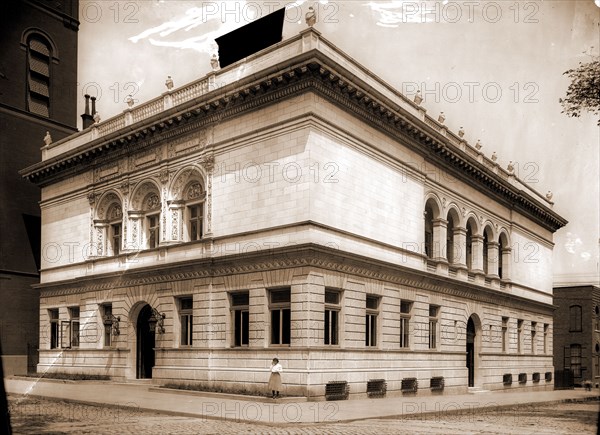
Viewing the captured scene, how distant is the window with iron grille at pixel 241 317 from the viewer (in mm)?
27094

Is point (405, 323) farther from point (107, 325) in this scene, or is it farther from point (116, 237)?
point (116, 237)

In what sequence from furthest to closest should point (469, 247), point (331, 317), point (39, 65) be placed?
point (469, 247)
point (331, 317)
point (39, 65)

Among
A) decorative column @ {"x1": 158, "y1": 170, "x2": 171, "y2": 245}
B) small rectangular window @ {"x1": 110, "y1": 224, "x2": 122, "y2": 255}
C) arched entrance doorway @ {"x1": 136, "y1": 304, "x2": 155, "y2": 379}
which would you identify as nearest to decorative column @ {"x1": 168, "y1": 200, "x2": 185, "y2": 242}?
decorative column @ {"x1": 158, "y1": 170, "x2": 171, "y2": 245}

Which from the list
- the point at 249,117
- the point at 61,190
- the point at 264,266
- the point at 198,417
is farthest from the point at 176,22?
the point at 61,190

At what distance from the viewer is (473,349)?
3900cm

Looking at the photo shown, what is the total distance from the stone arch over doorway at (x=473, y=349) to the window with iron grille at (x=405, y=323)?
8.62m

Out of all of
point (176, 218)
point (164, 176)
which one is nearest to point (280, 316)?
point (176, 218)

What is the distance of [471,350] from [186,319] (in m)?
17.6

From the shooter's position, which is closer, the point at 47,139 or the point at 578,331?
the point at 47,139

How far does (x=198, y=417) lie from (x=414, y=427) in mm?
5900

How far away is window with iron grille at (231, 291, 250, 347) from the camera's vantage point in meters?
27.1

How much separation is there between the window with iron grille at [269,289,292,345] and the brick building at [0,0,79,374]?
11049 millimetres

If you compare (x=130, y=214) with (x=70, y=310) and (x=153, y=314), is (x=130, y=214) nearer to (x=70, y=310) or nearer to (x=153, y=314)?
(x=153, y=314)

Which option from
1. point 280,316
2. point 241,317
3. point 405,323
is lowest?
point 405,323
